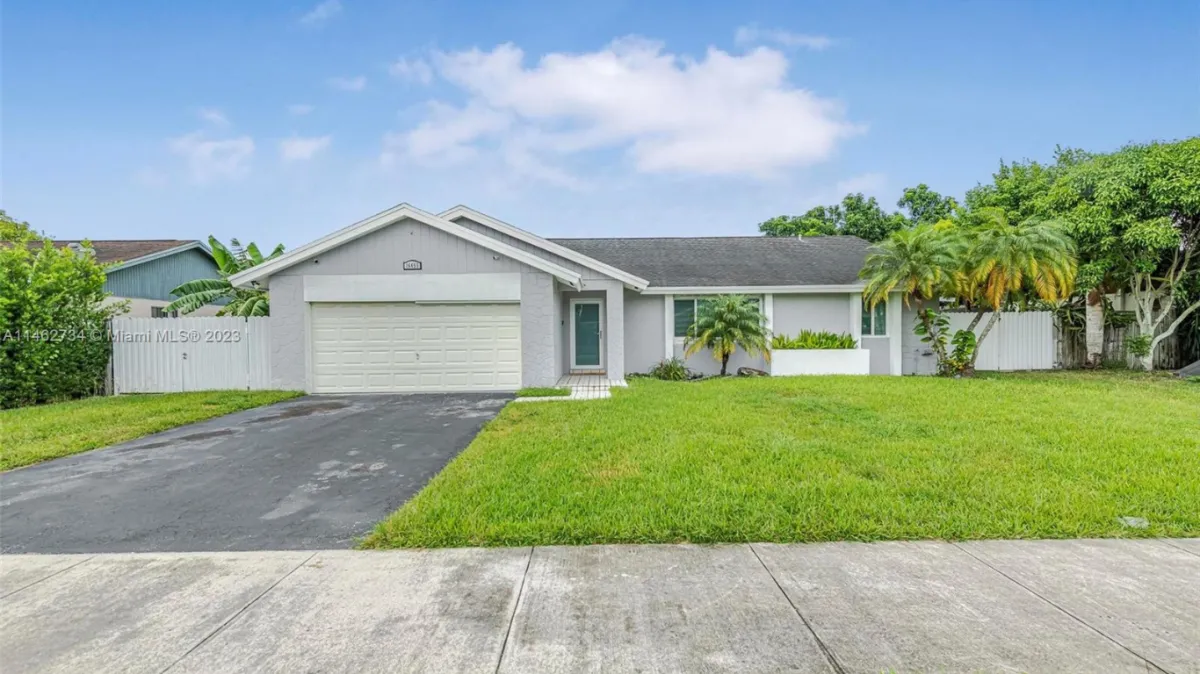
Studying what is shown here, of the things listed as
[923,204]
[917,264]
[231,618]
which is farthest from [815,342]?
[923,204]

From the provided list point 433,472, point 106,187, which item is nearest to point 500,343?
point 433,472

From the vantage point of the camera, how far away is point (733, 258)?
53.8 ft

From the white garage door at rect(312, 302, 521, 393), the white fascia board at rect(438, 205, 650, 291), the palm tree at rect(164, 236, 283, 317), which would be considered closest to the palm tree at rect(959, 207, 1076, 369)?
the white fascia board at rect(438, 205, 650, 291)

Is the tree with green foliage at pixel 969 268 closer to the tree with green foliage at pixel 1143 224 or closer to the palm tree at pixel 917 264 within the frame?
the palm tree at pixel 917 264

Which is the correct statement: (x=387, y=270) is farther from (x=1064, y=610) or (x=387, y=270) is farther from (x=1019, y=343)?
(x=1019, y=343)

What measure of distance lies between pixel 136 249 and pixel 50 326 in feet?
35.1

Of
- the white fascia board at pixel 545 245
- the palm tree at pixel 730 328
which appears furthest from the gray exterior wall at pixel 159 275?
the palm tree at pixel 730 328

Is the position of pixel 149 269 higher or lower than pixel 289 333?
higher

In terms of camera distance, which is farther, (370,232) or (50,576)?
(370,232)

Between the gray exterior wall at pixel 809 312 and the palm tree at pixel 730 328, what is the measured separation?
137 cm

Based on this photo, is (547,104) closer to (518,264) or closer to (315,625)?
(518,264)

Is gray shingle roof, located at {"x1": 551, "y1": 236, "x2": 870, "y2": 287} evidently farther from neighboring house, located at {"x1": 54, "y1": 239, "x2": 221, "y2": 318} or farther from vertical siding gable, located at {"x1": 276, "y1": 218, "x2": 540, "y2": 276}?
neighboring house, located at {"x1": 54, "y1": 239, "x2": 221, "y2": 318}

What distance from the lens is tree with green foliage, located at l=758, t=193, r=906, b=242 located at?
29.1m

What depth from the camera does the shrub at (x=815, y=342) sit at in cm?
1397
